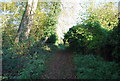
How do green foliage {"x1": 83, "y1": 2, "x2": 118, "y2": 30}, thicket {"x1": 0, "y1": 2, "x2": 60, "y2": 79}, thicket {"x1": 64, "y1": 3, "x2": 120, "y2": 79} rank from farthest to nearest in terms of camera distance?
1. green foliage {"x1": 83, "y1": 2, "x2": 118, "y2": 30}
2. thicket {"x1": 0, "y1": 2, "x2": 60, "y2": 79}
3. thicket {"x1": 64, "y1": 3, "x2": 120, "y2": 79}

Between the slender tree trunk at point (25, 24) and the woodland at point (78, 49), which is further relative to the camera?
the slender tree trunk at point (25, 24)

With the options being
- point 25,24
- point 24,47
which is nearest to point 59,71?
point 24,47

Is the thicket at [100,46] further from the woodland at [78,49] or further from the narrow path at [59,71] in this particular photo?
the narrow path at [59,71]

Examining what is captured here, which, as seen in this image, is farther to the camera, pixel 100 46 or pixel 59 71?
pixel 100 46

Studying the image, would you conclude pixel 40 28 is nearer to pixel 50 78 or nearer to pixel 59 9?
pixel 59 9

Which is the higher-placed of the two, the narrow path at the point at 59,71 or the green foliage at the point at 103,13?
the green foliage at the point at 103,13

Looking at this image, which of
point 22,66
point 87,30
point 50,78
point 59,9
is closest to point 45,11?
point 59,9

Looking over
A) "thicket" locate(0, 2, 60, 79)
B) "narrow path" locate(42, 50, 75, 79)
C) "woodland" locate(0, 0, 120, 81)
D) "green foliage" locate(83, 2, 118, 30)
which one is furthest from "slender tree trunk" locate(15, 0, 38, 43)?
"green foliage" locate(83, 2, 118, 30)

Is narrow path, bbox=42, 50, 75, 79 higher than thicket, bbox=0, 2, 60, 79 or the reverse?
the reverse

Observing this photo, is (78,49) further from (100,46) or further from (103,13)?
(103,13)

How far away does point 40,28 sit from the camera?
10.5 m

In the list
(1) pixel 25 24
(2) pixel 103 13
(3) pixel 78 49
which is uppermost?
(2) pixel 103 13

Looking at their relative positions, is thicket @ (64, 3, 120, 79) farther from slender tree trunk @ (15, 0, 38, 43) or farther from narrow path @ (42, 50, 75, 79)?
slender tree trunk @ (15, 0, 38, 43)

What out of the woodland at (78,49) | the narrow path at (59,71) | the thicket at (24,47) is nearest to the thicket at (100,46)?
the woodland at (78,49)
